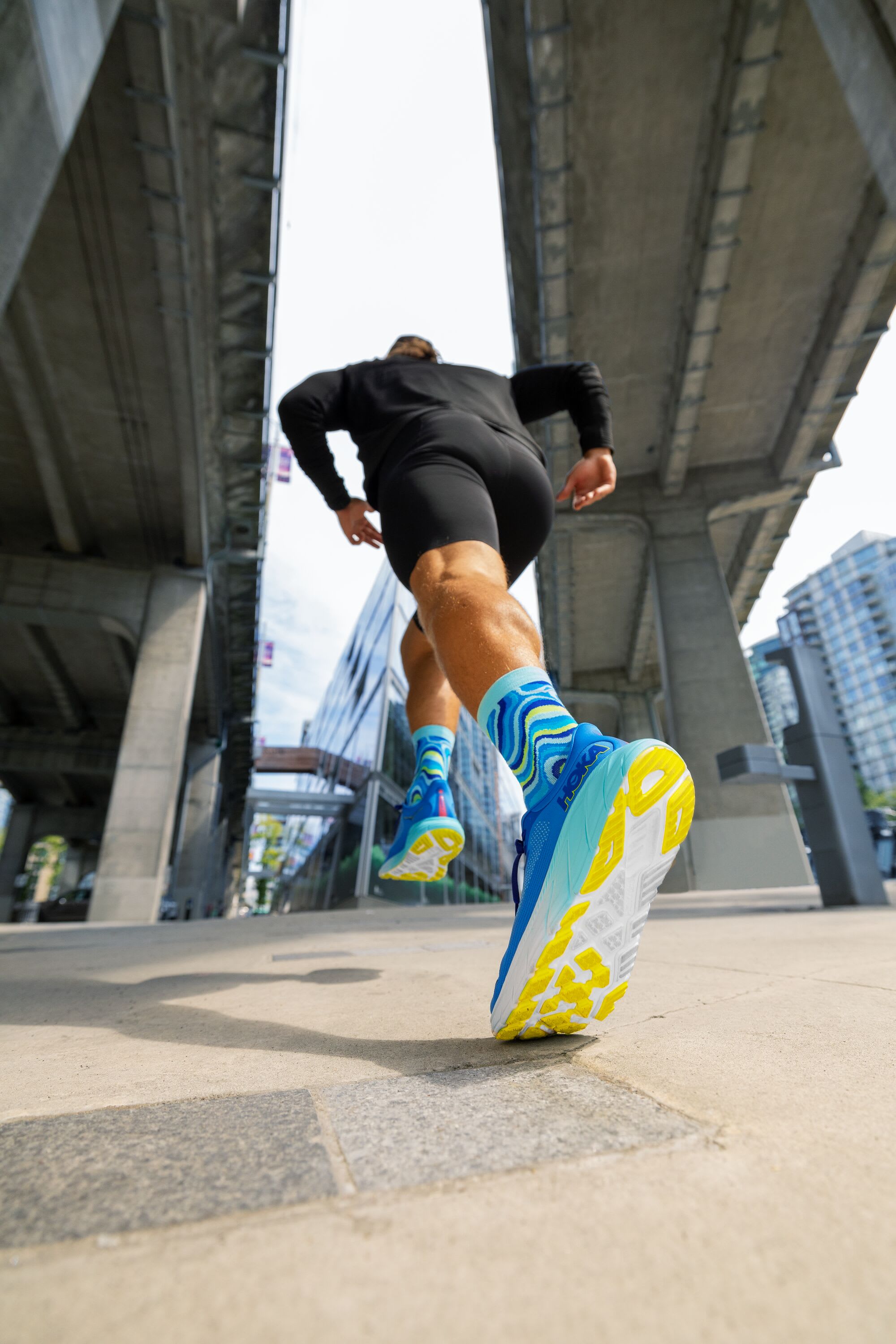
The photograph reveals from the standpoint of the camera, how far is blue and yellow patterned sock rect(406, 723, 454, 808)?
1.79m

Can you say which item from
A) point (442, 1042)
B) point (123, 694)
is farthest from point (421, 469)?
point (123, 694)

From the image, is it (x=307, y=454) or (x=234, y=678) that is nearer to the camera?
(x=307, y=454)

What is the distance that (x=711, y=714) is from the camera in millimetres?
11367

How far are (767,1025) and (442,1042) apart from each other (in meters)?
0.47

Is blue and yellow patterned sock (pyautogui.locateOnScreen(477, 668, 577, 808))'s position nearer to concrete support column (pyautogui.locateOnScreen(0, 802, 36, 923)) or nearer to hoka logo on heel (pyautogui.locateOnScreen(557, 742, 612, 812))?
hoka logo on heel (pyautogui.locateOnScreen(557, 742, 612, 812))

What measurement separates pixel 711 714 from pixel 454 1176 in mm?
11867

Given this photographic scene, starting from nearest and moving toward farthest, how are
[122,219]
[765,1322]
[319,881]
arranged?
[765,1322] < [122,219] < [319,881]

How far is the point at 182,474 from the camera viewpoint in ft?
38.1

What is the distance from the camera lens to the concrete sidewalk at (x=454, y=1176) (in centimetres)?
32

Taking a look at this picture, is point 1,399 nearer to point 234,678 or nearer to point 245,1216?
point 234,678

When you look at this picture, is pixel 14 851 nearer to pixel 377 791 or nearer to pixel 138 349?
pixel 377 791

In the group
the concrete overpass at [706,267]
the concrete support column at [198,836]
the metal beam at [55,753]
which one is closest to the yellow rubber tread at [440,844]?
the concrete overpass at [706,267]

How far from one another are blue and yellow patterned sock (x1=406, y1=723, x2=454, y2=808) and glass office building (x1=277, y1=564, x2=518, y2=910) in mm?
10417

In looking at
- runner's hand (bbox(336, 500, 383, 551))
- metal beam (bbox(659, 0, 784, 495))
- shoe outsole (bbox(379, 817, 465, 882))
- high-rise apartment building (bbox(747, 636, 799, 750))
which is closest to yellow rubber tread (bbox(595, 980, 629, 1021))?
shoe outsole (bbox(379, 817, 465, 882))
